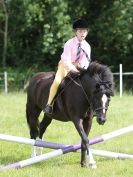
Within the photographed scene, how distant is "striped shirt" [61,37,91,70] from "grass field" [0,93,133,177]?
1.56m

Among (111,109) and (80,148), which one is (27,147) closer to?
(80,148)

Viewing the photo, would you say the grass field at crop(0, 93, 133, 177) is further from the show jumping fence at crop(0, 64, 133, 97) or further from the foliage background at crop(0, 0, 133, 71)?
the foliage background at crop(0, 0, 133, 71)

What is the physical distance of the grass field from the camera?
697 cm

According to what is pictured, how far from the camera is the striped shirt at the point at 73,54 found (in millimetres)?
7332

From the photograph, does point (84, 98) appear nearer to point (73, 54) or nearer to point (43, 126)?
point (73, 54)

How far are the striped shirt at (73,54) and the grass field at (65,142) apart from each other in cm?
156

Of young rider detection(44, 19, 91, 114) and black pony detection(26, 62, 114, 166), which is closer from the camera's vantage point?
black pony detection(26, 62, 114, 166)

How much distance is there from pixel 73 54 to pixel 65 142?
280 cm

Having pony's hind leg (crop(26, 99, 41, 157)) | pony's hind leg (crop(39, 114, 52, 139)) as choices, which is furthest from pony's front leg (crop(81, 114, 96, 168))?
pony's hind leg (crop(26, 99, 41, 157))

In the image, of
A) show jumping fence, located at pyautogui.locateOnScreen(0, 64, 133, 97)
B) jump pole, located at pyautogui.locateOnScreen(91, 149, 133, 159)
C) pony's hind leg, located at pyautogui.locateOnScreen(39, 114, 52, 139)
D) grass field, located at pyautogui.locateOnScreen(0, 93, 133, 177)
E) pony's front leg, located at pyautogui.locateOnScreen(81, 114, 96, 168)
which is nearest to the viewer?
grass field, located at pyautogui.locateOnScreen(0, 93, 133, 177)

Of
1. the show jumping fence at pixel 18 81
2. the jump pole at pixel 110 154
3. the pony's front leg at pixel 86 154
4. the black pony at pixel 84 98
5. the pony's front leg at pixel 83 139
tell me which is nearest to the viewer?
the black pony at pixel 84 98

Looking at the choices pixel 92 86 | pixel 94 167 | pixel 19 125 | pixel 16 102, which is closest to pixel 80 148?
pixel 94 167

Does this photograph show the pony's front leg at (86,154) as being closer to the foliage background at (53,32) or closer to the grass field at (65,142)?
the grass field at (65,142)

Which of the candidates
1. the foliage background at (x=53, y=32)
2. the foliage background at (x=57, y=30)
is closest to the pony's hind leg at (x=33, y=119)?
the foliage background at (x=53, y=32)
